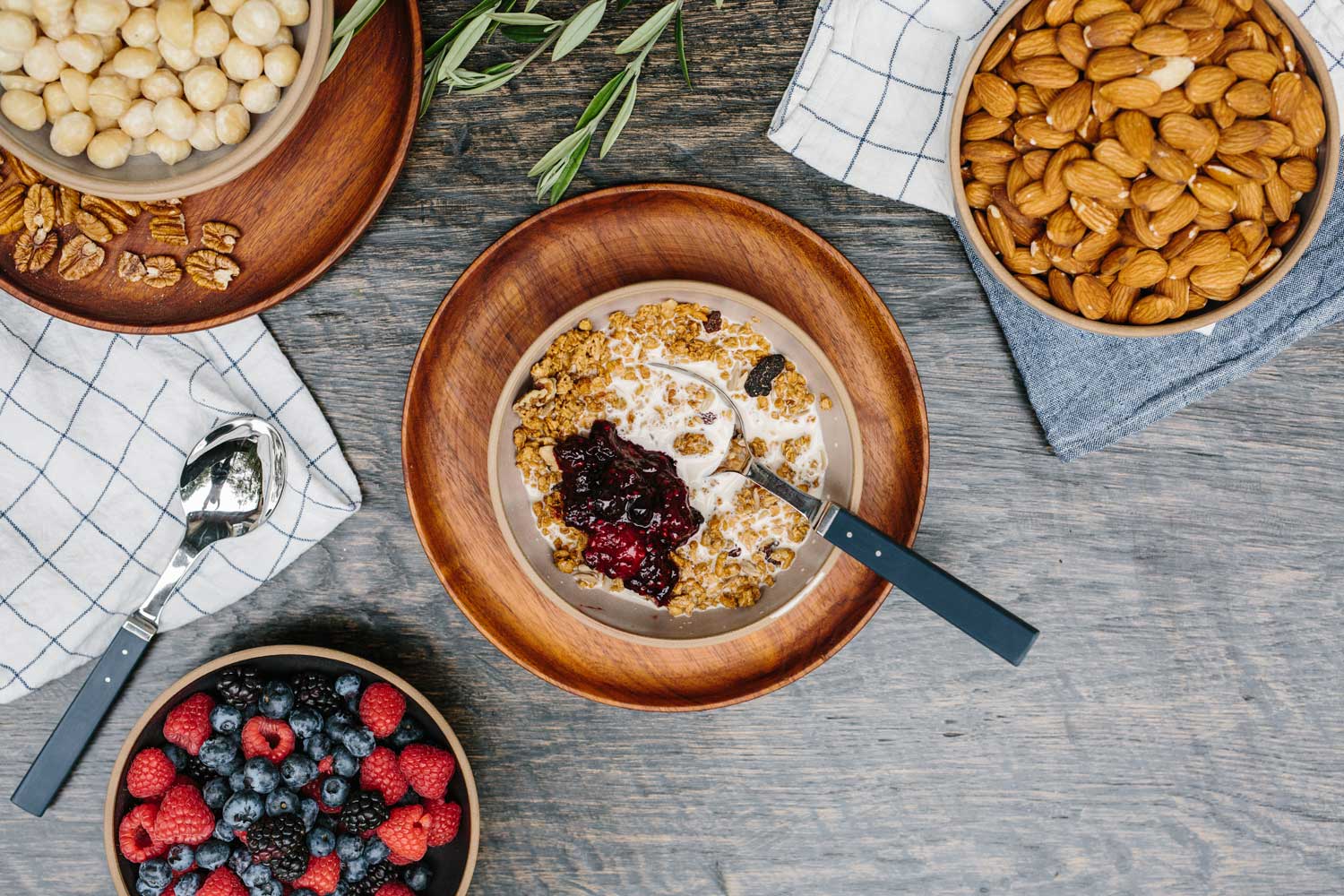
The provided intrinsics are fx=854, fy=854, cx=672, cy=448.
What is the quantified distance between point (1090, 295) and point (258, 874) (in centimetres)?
119

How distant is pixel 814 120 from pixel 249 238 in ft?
2.24

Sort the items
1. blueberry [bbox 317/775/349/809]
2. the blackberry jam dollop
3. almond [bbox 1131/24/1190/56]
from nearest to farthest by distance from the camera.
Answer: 1. almond [bbox 1131/24/1190/56]
2. the blackberry jam dollop
3. blueberry [bbox 317/775/349/809]

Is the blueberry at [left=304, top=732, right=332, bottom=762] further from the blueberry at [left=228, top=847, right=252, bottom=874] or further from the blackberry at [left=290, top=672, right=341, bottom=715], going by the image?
the blueberry at [left=228, top=847, right=252, bottom=874]

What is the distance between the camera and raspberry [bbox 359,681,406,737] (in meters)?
1.04

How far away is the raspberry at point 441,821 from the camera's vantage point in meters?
1.08

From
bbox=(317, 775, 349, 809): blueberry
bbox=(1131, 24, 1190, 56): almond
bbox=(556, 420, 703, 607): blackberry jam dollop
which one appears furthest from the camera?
bbox=(317, 775, 349, 809): blueberry

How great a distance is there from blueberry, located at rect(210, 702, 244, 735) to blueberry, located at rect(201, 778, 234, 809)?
0.07 meters

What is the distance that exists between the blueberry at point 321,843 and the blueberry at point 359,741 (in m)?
0.11

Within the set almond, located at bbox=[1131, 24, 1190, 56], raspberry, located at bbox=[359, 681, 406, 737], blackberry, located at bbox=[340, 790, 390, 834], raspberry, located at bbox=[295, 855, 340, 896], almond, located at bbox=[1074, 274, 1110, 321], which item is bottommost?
raspberry, located at bbox=[295, 855, 340, 896]

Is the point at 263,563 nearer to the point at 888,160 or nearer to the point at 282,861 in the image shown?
the point at 282,861

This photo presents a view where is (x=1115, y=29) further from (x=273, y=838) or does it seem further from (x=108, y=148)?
(x=273, y=838)

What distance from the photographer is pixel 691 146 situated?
1045mm

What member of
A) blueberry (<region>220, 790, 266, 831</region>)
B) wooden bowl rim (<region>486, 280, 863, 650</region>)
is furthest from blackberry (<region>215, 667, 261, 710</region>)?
wooden bowl rim (<region>486, 280, 863, 650</region>)

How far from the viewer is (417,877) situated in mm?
1102
